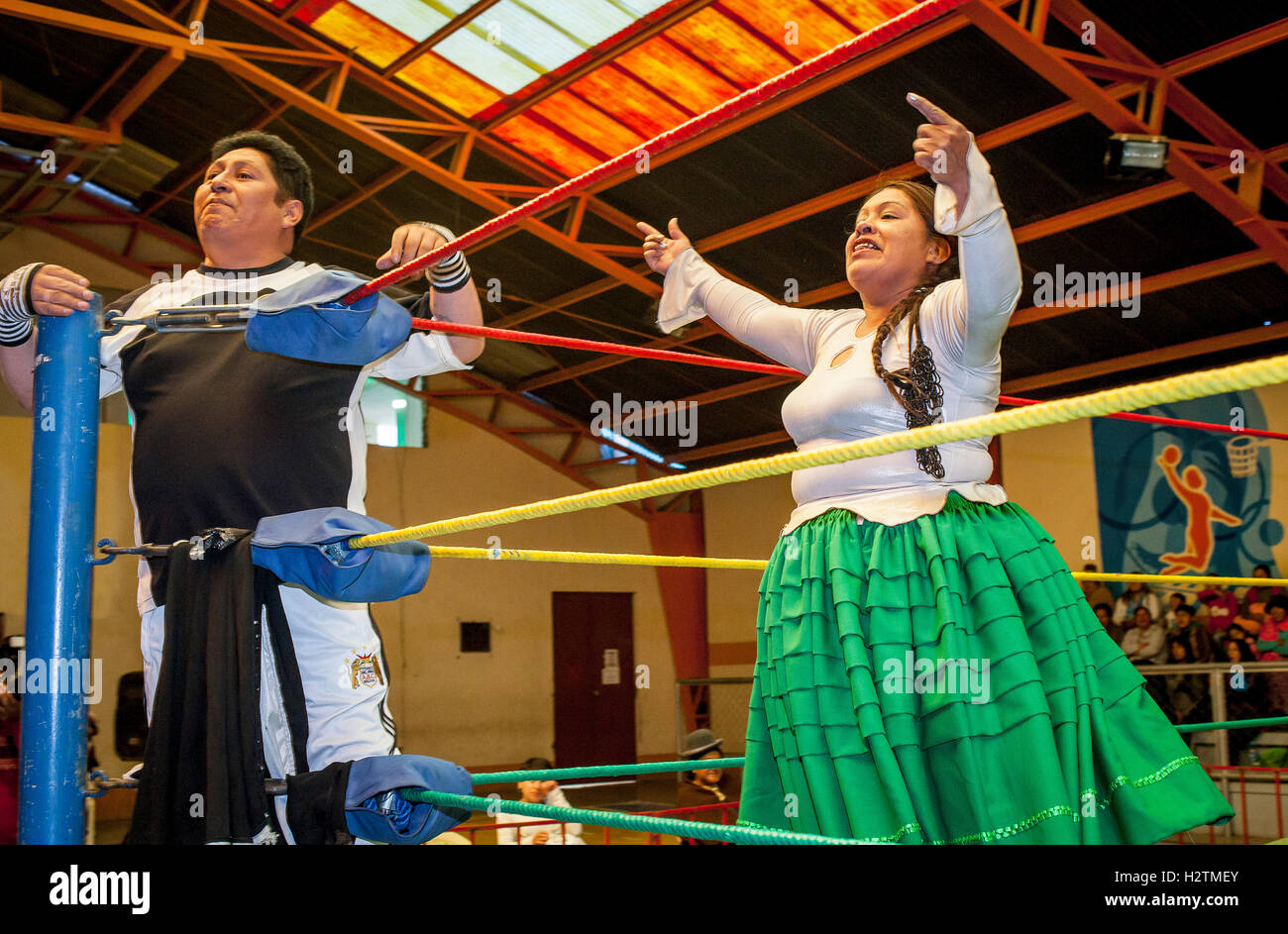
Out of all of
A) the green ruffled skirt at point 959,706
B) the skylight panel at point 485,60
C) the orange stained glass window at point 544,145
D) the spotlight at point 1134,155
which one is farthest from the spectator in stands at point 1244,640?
the green ruffled skirt at point 959,706

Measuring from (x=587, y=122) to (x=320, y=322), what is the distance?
6.83m

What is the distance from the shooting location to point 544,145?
27.0ft

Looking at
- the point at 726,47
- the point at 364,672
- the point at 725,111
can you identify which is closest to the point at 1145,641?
the point at 726,47

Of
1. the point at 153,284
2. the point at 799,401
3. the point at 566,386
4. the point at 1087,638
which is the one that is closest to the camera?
the point at 1087,638

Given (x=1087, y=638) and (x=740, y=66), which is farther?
(x=740, y=66)

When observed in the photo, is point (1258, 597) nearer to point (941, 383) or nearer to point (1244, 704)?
point (1244, 704)

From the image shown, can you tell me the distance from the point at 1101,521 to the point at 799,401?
8029mm

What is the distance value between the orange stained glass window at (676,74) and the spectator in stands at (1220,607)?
469 centimetres

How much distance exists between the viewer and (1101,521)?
8.88m

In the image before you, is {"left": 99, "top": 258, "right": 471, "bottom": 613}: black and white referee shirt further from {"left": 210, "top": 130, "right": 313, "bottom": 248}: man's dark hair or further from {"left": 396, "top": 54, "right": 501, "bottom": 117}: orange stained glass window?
{"left": 396, "top": 54, "right": 501, "bottom": 117}: orange stained glass window

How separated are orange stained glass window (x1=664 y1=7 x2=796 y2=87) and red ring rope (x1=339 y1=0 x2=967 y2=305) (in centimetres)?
554

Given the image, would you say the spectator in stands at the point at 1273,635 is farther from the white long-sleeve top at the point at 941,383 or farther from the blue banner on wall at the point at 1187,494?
the white long-sleeve top at the point at 941,383
